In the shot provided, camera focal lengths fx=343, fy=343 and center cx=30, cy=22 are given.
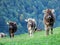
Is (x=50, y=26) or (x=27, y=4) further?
(x=27, y=4)

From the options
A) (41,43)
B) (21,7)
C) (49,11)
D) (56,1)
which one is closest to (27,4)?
(21,7)

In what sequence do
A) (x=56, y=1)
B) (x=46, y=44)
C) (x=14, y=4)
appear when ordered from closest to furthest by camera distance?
1. (x=46, y=44)
2. (x=56, y=1)
3. (x=14, y=4)

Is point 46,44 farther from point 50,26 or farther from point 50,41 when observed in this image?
point 50,26

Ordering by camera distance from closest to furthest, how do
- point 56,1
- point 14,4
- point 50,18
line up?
point 50,18 < point 56,1 < point 14,4

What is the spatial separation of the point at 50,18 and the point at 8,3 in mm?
81356

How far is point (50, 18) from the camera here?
2334cm

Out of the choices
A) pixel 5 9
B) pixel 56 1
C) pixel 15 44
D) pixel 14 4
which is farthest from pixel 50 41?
pixel 14 4

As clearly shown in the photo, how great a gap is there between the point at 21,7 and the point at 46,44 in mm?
89060

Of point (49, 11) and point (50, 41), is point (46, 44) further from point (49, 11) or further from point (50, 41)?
point (49, 11)

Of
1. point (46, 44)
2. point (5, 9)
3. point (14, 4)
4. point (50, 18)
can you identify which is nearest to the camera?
point (46, 44)

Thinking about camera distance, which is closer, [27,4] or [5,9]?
[5,9]

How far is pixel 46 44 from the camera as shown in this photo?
1669 cm

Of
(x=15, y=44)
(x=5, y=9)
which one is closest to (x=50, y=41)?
(x=15, y=44)

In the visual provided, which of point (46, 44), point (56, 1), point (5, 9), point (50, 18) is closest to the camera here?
point (46, 44)
